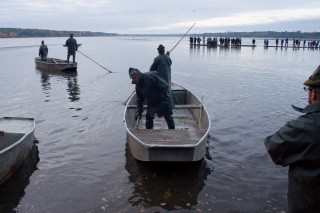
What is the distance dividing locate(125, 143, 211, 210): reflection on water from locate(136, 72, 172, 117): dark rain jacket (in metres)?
1.37

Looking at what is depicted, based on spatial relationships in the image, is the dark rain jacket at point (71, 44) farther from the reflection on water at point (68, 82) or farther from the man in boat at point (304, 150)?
the man in boat at point (304, 150)

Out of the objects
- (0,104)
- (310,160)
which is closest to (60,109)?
(0,104)

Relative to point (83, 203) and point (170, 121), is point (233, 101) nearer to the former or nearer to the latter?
point (170, 121)

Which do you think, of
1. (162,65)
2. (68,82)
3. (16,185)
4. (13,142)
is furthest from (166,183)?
(68,82)

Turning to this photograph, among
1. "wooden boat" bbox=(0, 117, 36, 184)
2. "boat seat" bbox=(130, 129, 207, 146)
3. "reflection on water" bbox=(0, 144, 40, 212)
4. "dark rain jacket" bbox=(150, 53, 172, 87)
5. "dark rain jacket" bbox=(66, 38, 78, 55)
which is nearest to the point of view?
"reflection on water" bbox=(0, 144, 40, 212)

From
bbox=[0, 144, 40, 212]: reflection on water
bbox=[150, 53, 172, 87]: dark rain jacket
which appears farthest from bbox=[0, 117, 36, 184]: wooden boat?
bbox=[150, 53, 172, 87]: dark rain jacket

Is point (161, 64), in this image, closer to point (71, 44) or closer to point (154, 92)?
point (154, 92)

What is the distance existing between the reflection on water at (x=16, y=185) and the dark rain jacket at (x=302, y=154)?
15.9 feet

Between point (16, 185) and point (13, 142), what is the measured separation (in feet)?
4.24

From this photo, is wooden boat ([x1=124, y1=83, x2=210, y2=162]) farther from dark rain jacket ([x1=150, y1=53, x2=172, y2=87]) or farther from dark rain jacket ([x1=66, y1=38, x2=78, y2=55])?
dark rain jacket ([x1=66, y1=38, x2=78, y2=55])

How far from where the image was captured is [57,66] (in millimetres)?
24359

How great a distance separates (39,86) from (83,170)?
13.0 meters

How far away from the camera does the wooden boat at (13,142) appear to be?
6.37 meters

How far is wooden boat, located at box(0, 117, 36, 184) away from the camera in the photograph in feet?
20.9
